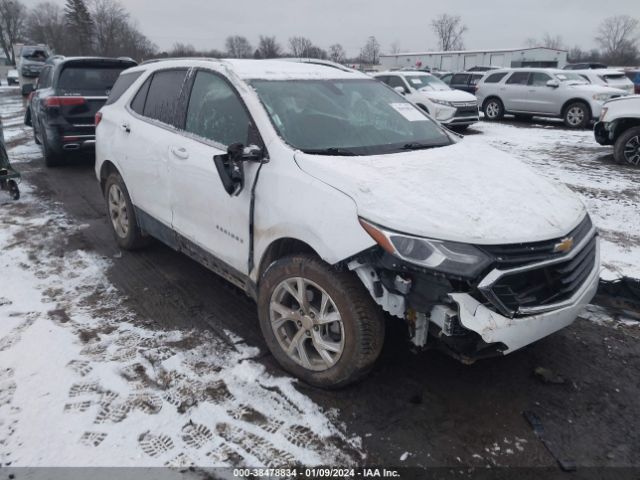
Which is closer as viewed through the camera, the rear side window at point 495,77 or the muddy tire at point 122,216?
the muddy tire at point 122,216

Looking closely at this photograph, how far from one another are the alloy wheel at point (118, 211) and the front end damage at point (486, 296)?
321cm

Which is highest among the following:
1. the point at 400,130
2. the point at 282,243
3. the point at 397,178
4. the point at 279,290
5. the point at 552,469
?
the point at 400,130

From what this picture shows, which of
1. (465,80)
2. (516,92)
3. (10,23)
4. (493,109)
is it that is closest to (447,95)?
(516,92)

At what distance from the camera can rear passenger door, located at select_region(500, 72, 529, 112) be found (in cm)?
Result: 1555

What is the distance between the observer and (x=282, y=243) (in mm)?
2936

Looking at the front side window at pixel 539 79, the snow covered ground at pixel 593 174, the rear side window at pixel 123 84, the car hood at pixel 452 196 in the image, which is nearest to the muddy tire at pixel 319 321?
the car hood at pixel 452 196

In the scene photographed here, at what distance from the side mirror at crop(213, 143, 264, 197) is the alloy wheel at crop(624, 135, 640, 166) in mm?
8537

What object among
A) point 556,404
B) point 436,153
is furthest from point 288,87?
point 556,404

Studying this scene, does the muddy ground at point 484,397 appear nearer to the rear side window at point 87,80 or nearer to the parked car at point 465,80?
the rear side window at point 87,80

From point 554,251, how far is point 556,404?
95cm

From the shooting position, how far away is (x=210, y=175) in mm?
3336

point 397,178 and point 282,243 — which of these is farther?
point 282,243

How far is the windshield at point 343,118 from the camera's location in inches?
123

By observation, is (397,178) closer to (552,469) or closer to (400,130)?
(400,130)
